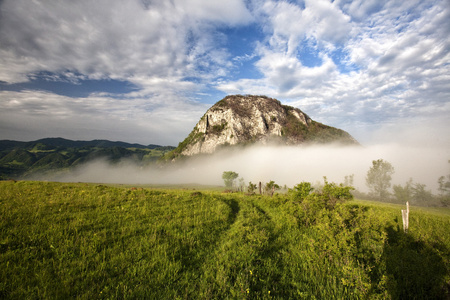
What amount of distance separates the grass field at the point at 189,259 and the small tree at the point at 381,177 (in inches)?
3827

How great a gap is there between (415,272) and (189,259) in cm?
1007

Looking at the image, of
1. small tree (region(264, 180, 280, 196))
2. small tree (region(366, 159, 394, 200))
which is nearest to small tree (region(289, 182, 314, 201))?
small tree (region(264, 180, 280, 196))

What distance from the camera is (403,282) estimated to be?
6.94 m

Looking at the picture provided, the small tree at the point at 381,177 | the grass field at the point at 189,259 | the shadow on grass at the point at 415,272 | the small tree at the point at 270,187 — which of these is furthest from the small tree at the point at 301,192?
the small tree at the point at 381,177

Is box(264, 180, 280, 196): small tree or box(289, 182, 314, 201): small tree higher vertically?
box(289, 182, 314, 201): small tree

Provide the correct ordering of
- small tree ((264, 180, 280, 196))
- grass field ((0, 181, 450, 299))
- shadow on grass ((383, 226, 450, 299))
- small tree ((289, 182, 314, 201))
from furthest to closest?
small tree ((264, 180, 280, 196)) → small tree ((289, 182, 314, 201)) → shadow on grass ((383, 226, 450, 299)) → grass field ((0, 181, 450, 299))

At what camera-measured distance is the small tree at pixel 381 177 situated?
3374 inches

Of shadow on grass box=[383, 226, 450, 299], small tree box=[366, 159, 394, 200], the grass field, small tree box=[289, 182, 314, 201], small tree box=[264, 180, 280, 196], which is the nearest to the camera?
the grass field

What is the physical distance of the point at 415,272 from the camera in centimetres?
754

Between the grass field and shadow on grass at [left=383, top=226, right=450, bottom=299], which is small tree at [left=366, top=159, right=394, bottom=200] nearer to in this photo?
the grass field

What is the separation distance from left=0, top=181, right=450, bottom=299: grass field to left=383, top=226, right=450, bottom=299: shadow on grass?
42mm

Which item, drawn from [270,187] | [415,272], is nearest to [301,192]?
[415,272]

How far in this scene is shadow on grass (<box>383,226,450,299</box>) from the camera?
628 cm

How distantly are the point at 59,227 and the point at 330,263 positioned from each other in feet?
45.2
